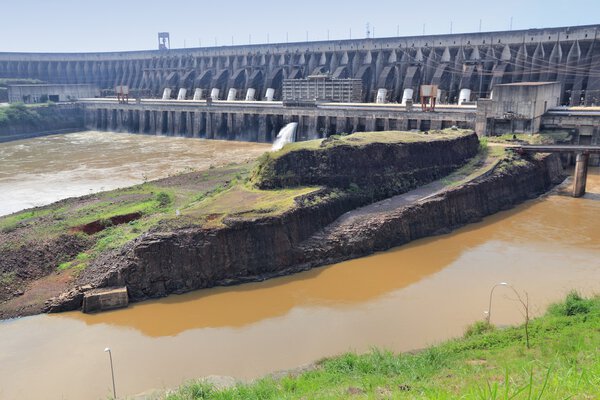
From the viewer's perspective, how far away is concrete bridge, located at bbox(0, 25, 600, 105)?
50.9m

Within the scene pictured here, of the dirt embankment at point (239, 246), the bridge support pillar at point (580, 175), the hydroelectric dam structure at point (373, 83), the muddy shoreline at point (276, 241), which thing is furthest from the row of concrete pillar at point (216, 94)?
the bridge support pillar at point (580, 175)

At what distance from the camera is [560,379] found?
7.03m

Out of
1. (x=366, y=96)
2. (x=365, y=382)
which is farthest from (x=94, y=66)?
(x=365, y=382)

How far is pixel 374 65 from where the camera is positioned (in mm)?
64750

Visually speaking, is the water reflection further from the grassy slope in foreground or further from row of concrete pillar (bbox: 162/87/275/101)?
row of concrete pillar (bbox: 162/87/275/101)

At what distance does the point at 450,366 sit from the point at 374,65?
2240 inches

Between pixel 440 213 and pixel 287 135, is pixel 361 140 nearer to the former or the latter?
pixel 440 213

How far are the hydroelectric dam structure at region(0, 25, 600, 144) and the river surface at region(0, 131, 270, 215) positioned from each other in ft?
13.2

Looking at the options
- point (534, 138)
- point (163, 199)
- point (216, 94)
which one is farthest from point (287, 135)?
point (216, 94)

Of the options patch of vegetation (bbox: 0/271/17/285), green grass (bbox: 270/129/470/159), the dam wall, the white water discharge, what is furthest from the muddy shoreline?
the white water discharge

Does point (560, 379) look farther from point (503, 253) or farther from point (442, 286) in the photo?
point (503, 253)

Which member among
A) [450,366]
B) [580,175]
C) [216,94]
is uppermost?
[216,94]

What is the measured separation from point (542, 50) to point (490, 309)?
44.1 m

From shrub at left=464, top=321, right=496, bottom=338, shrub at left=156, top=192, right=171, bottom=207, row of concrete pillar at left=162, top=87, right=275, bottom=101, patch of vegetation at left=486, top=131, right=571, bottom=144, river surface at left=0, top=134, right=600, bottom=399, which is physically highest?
row of concrete pillar at left=162, top=87, right=275, bottom=101
